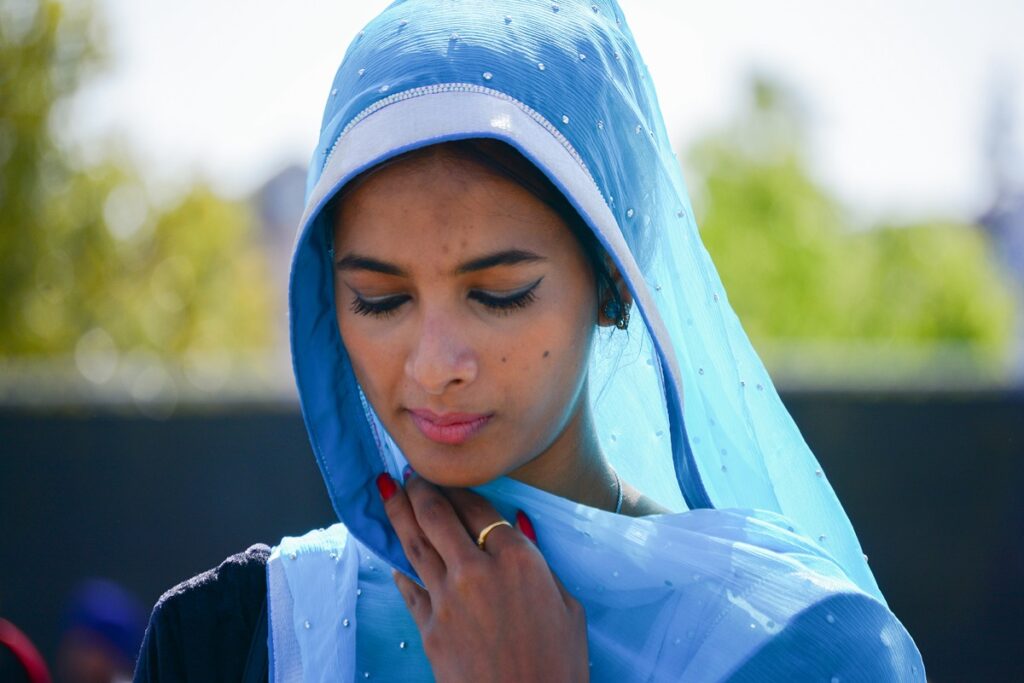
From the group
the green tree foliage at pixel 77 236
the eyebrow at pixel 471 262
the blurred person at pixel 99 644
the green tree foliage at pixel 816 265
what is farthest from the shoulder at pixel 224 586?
the green tree foliage at pixel 816 265

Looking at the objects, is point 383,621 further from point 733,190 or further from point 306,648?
point 733,190

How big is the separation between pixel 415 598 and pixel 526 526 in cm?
18

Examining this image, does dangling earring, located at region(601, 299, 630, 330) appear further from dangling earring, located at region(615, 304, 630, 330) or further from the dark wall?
the dark wall

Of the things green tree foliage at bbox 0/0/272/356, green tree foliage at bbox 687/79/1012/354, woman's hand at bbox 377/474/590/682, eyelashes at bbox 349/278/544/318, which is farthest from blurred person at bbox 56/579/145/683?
green tree foliage at bbox 687/79/1012/354

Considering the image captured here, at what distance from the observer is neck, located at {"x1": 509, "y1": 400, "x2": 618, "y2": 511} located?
178 cm

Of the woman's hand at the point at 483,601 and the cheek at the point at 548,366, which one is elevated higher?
the cheek at the point at 548,366

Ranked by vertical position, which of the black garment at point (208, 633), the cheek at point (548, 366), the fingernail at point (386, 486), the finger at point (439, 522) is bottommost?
the black garment at point (208, 633)

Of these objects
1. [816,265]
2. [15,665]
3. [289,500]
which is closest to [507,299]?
[15,665]

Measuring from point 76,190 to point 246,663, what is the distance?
14838 mm

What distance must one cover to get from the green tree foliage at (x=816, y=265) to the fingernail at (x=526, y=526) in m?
19.4

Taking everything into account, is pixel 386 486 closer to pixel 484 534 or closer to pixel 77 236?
pixel 484 534

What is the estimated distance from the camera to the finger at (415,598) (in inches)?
60.1

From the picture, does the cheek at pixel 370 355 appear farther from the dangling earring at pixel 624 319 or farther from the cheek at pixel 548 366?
the dangling earring at pixel 624 319

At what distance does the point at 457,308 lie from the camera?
1.48m
